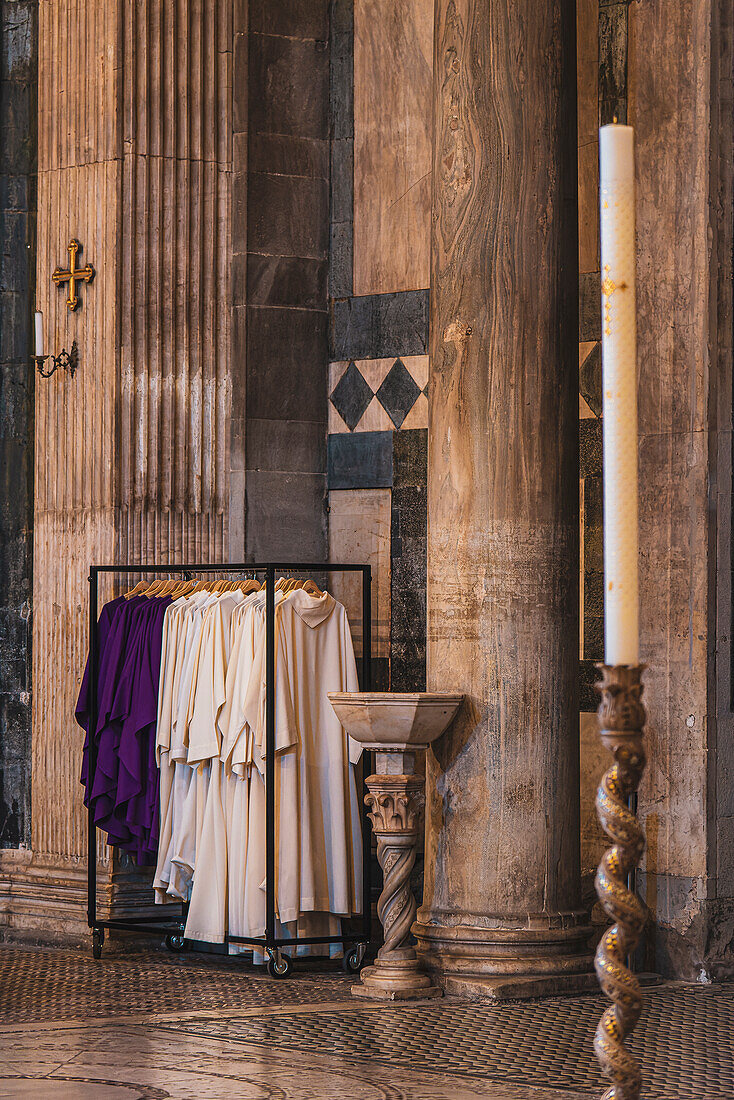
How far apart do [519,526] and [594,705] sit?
140 cm

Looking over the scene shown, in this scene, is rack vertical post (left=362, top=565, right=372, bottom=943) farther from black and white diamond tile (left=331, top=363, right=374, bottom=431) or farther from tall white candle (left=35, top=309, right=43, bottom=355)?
tall white candle (left=35, top=309, right=43, bottom=355)

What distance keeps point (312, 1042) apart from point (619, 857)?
331cm

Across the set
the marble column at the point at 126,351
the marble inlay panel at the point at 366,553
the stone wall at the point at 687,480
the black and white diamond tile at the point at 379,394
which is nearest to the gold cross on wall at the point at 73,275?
the marble column at the point at 126,351

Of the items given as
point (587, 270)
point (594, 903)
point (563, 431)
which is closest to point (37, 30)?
point (587, 270)

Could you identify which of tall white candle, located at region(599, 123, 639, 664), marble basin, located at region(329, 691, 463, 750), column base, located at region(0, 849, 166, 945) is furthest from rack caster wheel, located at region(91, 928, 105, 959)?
tall white candle, located at region(599, 123, 639, 664)

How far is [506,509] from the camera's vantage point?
6.97m

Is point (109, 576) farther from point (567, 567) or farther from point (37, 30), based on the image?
point (37, 30)

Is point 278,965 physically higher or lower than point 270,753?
lower

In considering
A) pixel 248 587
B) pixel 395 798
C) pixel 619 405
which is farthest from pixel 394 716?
pixel 619 405

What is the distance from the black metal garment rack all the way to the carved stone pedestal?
1.08 ft

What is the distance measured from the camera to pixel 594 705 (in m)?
7.99

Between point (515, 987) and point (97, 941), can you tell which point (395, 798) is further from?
point (97, 941)

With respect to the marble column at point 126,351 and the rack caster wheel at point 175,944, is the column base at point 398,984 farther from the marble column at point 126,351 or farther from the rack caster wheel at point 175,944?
the marble column at point 126,351

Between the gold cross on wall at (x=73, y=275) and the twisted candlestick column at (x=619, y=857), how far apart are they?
629 centimetres
